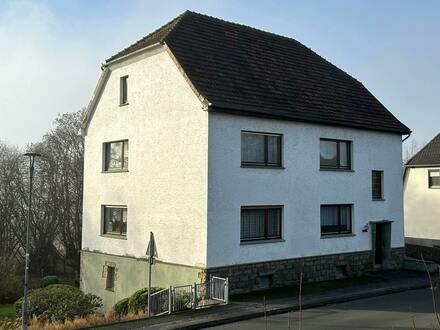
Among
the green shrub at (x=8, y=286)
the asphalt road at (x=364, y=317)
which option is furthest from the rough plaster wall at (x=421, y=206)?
the green shrub at (x=8, y=286)

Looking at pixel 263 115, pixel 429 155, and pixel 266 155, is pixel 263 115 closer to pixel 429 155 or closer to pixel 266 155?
pixel 266 155

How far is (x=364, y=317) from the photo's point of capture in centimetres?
1333

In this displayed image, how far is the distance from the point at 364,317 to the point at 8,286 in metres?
25.7

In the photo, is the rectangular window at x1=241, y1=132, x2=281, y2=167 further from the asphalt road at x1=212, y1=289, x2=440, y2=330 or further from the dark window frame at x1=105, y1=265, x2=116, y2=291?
the dark window frame at x1=105, y1=265, x2=116, y2=291

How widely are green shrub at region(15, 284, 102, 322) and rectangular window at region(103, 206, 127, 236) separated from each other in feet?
10.4

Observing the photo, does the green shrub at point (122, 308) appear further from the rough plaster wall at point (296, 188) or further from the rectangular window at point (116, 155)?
the rectangular window at point (116, 155)

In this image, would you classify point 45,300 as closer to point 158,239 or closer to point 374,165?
point 158,239

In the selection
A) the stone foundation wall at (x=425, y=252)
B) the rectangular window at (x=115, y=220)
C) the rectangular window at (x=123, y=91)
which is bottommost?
the stone foundation wall at (x=425, y=252)

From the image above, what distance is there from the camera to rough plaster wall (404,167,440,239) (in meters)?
34.6

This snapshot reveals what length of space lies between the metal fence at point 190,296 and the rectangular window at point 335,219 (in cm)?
608

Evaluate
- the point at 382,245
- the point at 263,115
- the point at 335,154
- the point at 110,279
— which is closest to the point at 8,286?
the point at 110,279

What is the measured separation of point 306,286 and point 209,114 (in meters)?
7.24

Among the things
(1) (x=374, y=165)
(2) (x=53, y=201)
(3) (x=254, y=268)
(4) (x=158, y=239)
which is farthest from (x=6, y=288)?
(1) (x=374, y=165)

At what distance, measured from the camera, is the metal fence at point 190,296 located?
1452 cm
